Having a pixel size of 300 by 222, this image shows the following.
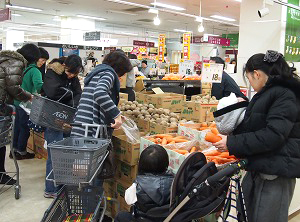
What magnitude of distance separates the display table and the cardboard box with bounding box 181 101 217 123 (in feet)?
10.2

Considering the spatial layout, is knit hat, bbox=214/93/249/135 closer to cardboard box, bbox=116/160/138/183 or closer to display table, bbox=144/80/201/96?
cardboard box, bbox=116/160/138/183

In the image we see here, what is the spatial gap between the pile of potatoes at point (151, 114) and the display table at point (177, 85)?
311 cm

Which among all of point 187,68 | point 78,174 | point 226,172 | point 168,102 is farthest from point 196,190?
point 187,68

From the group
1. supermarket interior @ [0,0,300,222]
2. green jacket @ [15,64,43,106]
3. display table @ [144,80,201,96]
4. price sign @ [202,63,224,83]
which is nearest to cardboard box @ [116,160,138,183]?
→ supermarket interior @ [0,0,300,222]

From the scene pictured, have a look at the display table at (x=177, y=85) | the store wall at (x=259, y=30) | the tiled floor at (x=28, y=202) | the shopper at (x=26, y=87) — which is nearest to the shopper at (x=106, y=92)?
the tiled floor at (x=28, y=202)

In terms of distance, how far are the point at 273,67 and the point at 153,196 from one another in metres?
1.12

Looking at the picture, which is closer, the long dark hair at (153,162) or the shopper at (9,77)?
the long dark hair at (153,162)

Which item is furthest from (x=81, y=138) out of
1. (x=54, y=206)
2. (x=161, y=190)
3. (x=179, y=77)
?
(x=179, y=77)

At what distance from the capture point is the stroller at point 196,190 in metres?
1.87

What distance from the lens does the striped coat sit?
272 centimetres

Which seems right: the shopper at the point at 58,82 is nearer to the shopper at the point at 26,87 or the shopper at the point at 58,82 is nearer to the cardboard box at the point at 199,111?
the shopper at the point at 26,87

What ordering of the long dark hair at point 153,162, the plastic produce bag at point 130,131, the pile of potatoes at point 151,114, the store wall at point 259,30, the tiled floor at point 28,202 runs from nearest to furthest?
1. the long dark hair at point 153,162
2. the plastic produce bag at point 130,131
3. the tiled floor at point 28,202
4. the pile of potatoes at point 151,114
5. the store wall at point 259,30

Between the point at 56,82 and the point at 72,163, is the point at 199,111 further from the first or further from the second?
the point at 72,163

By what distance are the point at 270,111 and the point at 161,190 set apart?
852mm
